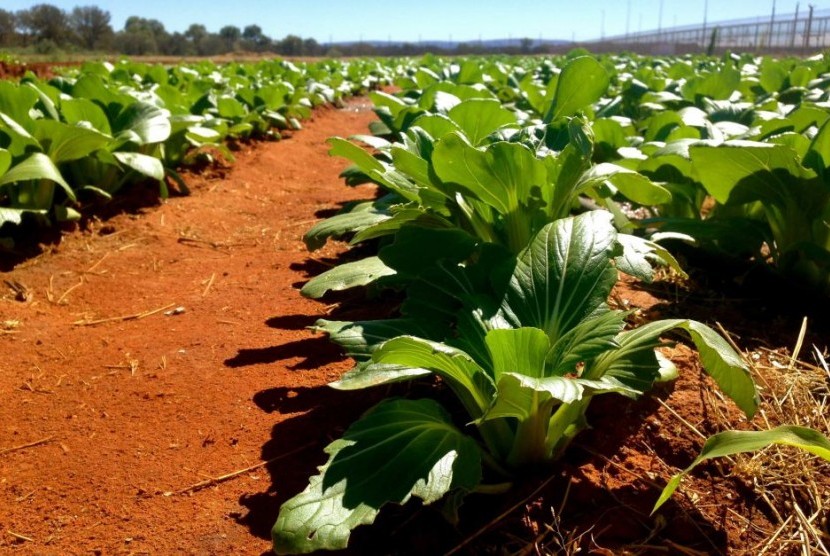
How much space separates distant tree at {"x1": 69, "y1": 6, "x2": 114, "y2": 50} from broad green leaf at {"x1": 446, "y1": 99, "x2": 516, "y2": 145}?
53569 millimetres

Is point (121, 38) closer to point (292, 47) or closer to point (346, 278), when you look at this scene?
point (292, 47)

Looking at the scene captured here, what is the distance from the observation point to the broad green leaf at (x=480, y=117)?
2.69m

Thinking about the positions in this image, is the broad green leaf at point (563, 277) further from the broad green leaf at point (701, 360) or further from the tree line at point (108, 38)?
the tree line at point (108, 38)

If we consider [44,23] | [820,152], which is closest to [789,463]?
[820,152]

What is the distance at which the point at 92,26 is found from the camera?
2025 inches

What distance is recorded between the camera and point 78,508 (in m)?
1.83

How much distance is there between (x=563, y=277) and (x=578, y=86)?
1298 mm

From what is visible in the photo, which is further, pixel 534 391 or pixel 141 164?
pixel 141 164

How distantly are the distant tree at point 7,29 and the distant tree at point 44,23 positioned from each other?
1449 millimetres

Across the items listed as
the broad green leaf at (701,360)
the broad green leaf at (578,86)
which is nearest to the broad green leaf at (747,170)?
the broad green leaf at (578,86)

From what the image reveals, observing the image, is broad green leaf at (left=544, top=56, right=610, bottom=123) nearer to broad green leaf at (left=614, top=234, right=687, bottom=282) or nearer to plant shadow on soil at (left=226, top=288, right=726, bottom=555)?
broad green leaf at (left=614, top=234, right=687, bottom=282)

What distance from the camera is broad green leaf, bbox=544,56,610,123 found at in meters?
2.73

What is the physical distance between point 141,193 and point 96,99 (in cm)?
71

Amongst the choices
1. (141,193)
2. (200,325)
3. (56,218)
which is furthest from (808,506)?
(141,193)
